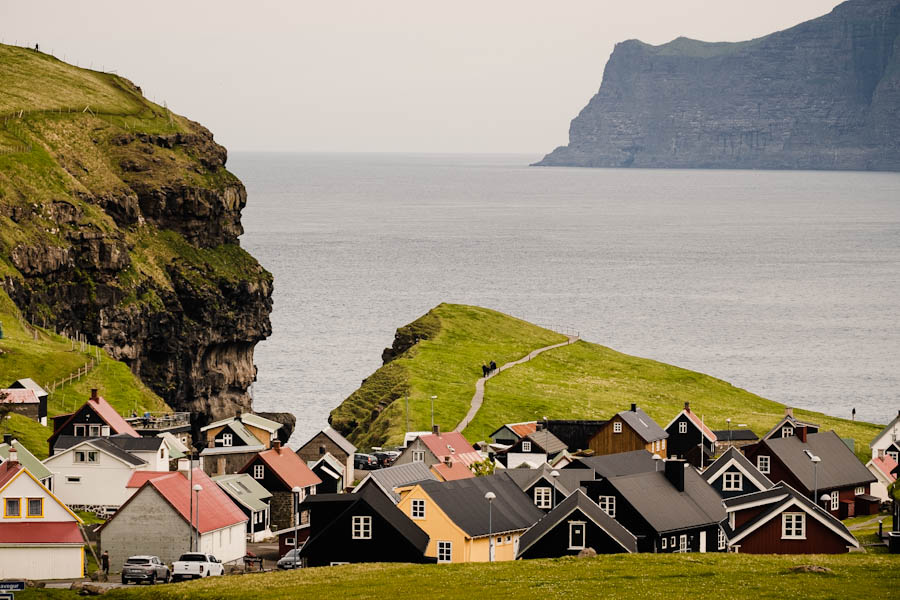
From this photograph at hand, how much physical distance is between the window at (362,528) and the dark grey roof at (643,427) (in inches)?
1899

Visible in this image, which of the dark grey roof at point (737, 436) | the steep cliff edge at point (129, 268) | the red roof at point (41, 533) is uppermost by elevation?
the steep cliff edge at point (129, 268)

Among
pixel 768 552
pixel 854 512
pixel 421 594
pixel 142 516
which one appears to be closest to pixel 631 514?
pixel 768 552

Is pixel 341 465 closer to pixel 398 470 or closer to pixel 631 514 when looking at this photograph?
pixel 398 470

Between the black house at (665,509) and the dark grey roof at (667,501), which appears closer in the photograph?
the black house at (665,509)

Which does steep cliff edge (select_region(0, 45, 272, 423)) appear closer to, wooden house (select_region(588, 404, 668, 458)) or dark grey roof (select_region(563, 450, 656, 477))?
wooden house (select_region(588, 404, 668, 458))

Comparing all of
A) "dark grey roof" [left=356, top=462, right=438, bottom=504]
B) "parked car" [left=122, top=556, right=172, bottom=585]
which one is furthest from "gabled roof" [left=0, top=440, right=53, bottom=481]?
"dark grey roof" [left=356, top=462, right=438, bottom=504]

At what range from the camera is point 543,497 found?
8456cm

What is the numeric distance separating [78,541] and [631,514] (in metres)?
27.1

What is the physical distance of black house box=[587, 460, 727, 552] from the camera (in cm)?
7712

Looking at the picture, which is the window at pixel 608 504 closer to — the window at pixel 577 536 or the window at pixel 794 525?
the window at pixel 577 536

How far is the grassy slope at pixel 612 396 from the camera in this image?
151 m

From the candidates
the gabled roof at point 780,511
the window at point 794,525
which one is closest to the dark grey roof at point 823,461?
the gabled roof at point 780,511

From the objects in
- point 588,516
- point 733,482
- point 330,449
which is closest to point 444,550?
point 588,516

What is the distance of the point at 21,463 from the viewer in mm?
87688
